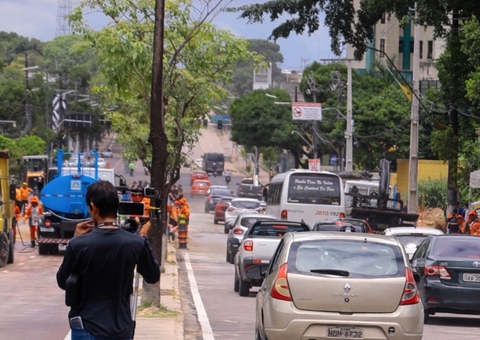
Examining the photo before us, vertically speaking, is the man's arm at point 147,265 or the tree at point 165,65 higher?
the tree at point 165,65

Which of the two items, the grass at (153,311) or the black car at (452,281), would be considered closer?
the grass at (153,311)

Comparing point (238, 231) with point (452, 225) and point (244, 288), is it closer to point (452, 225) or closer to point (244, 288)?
point (452, 225)

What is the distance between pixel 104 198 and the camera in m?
6.88

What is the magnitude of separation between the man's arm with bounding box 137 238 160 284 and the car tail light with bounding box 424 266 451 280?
10024 mm

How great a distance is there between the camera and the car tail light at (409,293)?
10484mm

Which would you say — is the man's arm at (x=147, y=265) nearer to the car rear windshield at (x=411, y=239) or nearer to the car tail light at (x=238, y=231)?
the car rear windshield at (x=411, y=239)

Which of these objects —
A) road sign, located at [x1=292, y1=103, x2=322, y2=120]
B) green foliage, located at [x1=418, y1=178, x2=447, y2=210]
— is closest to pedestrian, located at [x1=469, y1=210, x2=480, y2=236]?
green foliage, located at [x1=418, y1=178, x2=447, y2=210]

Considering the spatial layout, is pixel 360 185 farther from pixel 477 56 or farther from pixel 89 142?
pixel 89 142

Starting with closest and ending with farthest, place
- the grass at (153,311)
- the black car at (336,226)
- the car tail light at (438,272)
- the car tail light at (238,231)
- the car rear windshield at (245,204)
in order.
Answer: the grass at (153,311), the car tail light at (438,272), the black car at (336,226), the car tail light at (238,231), the car rear windshield at (245,204)

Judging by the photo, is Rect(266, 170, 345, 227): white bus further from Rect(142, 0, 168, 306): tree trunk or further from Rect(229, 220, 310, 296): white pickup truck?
Rect(142, 0, 168, 306): tree trunk

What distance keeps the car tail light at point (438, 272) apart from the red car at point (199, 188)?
7033 cm

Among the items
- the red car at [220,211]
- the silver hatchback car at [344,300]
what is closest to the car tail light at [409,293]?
the silver hatchback car at [344,300]

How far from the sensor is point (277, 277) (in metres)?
10.7

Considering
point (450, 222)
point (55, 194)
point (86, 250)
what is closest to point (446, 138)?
point (450, 222)
